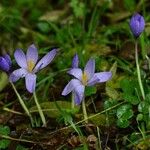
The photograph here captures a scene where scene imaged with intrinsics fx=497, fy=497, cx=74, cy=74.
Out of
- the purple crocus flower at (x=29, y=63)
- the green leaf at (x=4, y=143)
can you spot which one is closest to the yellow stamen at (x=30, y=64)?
the purple crocus flower at (x=29, y=63)

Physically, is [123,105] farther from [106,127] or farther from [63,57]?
[63,57]

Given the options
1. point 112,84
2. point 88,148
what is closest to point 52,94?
point 112,84

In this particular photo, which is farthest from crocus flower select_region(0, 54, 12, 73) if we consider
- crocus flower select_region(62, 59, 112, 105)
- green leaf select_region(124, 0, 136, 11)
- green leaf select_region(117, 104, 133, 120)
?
green leaf select_region(124, 0, 136, 11)

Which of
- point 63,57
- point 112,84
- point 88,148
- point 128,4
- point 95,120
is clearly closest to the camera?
point 88,148

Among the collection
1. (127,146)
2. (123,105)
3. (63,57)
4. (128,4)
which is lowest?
(127,146)

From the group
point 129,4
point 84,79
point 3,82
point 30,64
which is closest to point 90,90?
point 84,79

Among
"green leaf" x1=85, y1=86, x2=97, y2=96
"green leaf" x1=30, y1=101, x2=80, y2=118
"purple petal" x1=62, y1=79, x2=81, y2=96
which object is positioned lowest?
"green leaf" x1=30, y1=101, x2=80, y2=118

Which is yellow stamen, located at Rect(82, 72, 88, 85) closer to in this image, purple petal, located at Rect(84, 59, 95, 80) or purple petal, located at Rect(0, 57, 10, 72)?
purple petal, located at Rect(84, 59, 95, 80)
